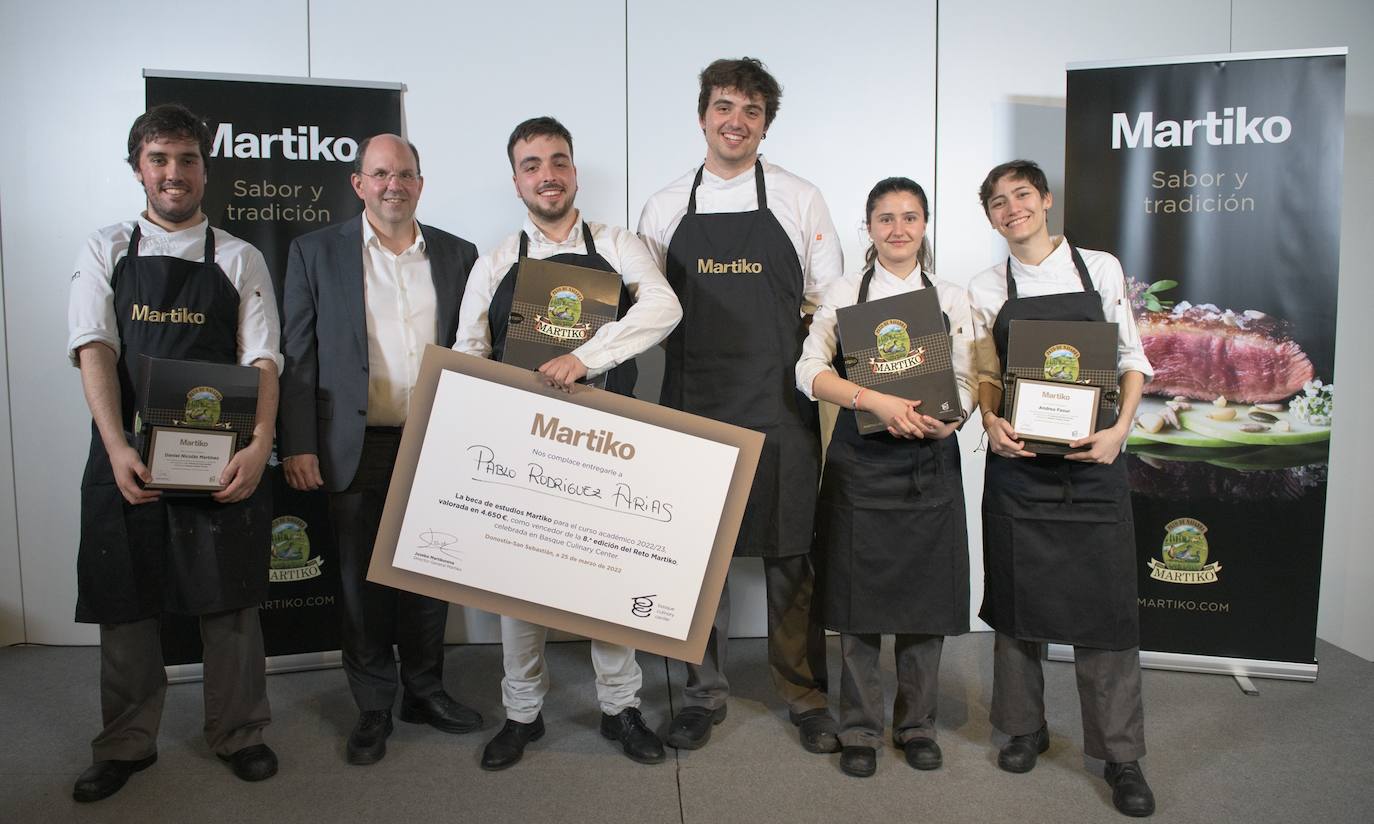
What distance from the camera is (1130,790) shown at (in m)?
2.30

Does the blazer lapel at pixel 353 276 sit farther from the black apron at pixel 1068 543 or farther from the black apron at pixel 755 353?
the black apron at pixel 1068 543

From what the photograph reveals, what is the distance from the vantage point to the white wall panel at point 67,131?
3.50 metres

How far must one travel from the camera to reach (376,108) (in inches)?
134

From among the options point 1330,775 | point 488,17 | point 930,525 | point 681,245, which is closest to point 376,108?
point 488,17

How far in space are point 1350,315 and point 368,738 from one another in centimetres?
395

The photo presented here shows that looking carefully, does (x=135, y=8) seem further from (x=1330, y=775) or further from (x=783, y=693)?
(x=1330, y=775)

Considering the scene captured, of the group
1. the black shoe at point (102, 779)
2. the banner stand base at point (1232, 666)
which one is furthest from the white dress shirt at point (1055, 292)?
the black shoe at point (102, 779)

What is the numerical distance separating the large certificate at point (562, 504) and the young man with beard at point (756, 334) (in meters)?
0.39

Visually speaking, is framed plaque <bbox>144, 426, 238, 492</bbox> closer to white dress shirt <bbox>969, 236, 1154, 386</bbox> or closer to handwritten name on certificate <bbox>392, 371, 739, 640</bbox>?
handwritten name on certificate <bbox>392, 371, 739, 640</bbox>

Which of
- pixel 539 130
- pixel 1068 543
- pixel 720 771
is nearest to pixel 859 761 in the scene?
pixel 720 771

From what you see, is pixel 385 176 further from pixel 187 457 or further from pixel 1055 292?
pixel 1055 292

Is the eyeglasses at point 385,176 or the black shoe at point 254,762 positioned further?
the eyeglasses at point 385,176

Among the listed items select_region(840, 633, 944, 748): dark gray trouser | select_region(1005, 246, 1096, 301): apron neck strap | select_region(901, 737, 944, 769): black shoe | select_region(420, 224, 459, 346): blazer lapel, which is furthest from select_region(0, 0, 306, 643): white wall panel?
select_region(901, 737, 944, 769): black shoe

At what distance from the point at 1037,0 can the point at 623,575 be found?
295 centimetres
